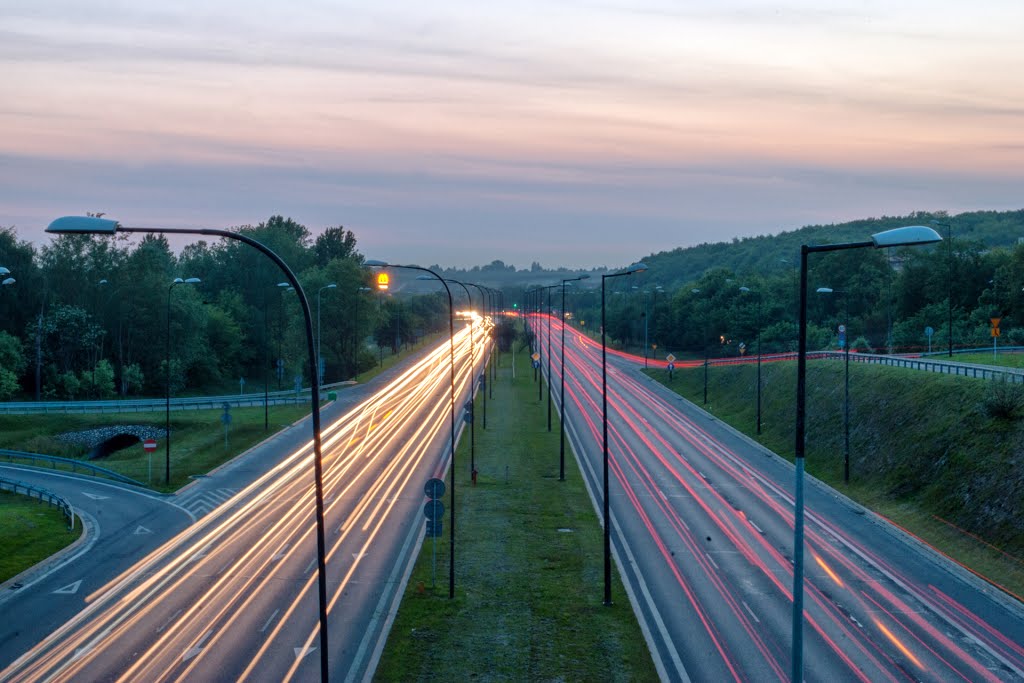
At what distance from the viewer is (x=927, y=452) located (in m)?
45.2

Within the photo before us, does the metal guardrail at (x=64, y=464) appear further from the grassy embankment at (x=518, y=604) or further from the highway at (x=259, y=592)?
the grassy embankment at (x=518, y=604)

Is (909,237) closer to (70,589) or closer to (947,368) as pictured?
(70,589)

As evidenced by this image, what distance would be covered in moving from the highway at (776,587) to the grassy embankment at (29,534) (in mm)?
20097

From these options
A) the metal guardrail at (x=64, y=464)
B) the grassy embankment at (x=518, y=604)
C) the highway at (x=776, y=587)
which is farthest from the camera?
the metal guardrail at (x=64, y=464)

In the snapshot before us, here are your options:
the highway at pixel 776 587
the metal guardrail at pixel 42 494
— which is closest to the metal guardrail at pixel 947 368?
the highway at pixel 776 587

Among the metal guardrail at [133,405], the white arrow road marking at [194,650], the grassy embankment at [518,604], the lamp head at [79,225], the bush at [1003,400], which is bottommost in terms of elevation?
the grassy embankment at [518,604]

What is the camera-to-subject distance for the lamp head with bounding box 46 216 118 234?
13367mm

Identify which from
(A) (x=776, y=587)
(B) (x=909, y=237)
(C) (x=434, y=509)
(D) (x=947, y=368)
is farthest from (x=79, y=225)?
(D) (x=947, y=368)

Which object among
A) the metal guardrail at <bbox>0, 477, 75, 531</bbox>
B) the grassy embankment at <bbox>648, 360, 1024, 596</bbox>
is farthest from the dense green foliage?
the grassy embankment at <bbox>648, 360, 1024, 596</bbox>

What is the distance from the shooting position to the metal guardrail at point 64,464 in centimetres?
5096

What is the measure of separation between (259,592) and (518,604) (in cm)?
805

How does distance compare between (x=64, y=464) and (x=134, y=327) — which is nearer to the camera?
(x=64, y=464)

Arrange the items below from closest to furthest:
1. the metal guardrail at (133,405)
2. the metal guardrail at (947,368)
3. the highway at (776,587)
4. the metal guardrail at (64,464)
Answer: the highway at (776,587) < the metal guardrail at (947,368) < the metal guardrail at (64,464) < the metal guardrail at (133,405)

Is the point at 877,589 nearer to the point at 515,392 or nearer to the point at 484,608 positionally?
the point at 484,608
